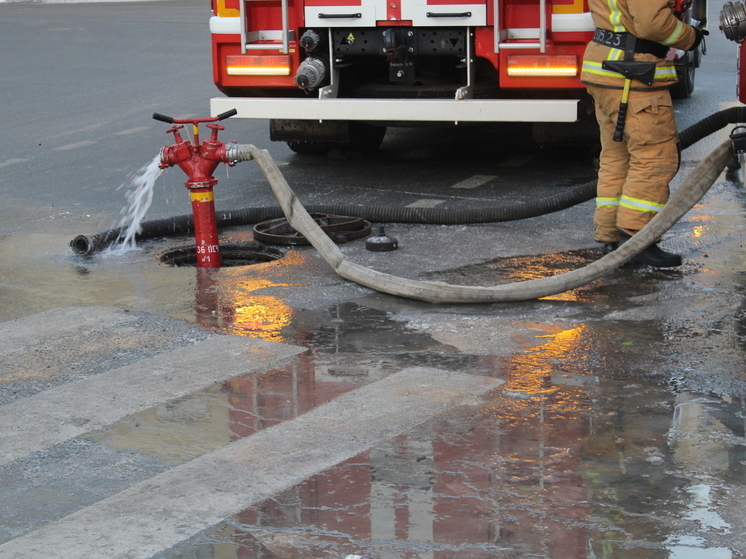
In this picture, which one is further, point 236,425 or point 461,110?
point 461,110

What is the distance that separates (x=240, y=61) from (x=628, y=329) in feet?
12.1

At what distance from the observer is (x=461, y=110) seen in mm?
6871

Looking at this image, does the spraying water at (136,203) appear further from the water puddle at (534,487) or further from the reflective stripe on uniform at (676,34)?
the water puddle at (534,487)

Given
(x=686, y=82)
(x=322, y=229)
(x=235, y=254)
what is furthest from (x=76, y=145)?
(x=686, y=82)

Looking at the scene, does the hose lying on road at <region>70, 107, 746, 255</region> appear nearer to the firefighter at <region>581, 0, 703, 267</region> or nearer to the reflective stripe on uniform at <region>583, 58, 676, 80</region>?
the firefighter at <region>581, 0, 703, 267</region>

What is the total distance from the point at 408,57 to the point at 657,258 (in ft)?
7.76

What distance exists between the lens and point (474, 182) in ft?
26.4

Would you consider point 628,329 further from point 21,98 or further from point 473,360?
point 21,98

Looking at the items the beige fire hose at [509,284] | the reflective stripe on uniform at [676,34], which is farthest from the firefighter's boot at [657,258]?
the reflective stripe on uniform at [676,34]

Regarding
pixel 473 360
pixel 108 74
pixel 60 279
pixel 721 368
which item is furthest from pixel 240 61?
pixel 108 74

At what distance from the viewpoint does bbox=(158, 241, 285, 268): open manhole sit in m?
6.36

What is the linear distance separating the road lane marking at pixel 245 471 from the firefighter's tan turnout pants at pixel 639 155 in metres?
1.97

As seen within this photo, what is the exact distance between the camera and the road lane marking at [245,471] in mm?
2984

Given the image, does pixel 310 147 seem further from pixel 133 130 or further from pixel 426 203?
pixel 133 130
